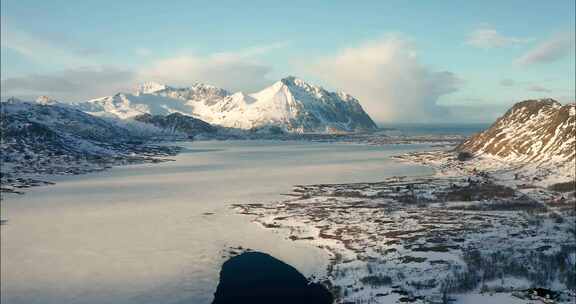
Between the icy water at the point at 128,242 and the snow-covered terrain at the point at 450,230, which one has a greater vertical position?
the snow-covered terrain at the point at 450,230

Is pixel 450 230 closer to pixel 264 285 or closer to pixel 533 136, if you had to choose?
pixel 264 285

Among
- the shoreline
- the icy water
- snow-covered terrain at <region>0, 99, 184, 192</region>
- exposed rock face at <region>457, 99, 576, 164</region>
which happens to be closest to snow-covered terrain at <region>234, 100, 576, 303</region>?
the shoreline

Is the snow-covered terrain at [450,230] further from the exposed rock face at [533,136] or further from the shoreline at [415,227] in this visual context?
the exposed rock face at [533,136]

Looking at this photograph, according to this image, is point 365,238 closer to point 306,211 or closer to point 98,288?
point 306,211

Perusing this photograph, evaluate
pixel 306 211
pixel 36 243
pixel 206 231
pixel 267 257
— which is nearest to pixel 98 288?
pixel 36 243

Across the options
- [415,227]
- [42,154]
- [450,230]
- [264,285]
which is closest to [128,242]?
[264,285]

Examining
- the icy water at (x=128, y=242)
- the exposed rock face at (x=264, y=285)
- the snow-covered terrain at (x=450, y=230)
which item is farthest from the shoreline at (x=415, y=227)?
the icy water at (x=128, y=242)
